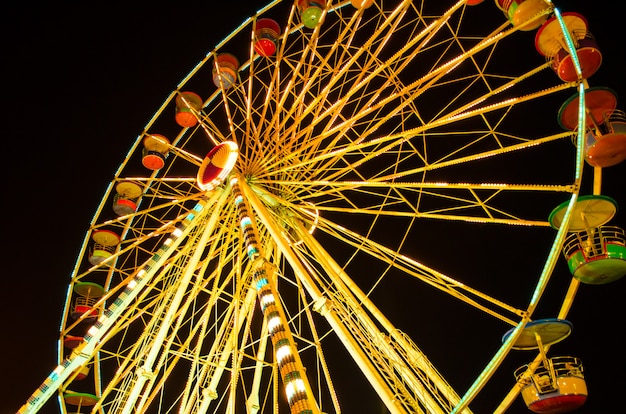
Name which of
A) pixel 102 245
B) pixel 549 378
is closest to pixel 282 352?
pixel 549 378

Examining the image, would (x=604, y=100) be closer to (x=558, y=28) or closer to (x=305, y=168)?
(x=558, y=28)

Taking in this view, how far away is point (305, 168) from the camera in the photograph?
33.2 feet

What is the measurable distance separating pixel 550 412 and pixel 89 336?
19.9 feet

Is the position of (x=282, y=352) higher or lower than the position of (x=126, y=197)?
lower

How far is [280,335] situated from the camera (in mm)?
6035

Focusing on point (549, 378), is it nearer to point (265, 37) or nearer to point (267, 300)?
point (267, 300)

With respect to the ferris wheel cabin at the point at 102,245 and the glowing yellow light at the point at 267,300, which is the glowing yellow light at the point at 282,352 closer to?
the glowing yellow light at the point at 267,300

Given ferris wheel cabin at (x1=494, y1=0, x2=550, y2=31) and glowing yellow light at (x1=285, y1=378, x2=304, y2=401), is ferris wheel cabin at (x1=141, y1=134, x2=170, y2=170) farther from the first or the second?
glowing yellow light at (x1=285, y1=378, x2=304, y2=401)

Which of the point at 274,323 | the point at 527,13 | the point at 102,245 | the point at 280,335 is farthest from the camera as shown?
the point at 102,245

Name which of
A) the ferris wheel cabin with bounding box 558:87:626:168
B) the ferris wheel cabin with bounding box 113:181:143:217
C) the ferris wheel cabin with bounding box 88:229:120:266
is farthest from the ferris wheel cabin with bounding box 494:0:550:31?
the ferris wheel cabin with bounding box 88:229:120:266

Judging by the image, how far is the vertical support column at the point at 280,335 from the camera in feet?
17.7

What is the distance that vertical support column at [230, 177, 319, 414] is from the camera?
5398 millimetres

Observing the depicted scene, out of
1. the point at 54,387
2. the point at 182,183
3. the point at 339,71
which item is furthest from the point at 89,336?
the point at 339,71

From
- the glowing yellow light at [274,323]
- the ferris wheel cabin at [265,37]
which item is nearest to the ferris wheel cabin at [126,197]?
the ferris wheel cabin at [265,37]
